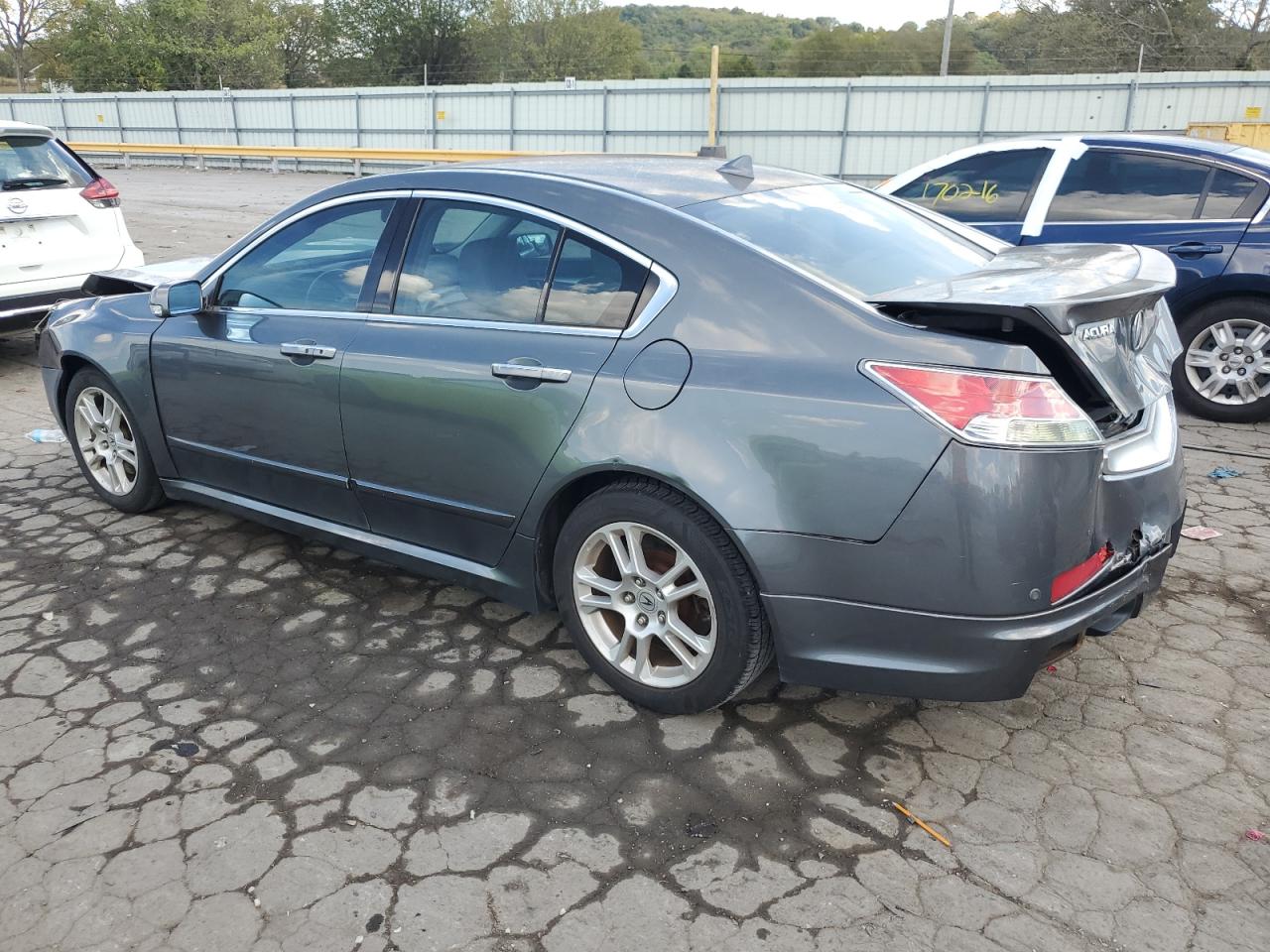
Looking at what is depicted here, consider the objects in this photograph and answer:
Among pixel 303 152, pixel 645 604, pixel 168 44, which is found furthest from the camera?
pixel 168 44

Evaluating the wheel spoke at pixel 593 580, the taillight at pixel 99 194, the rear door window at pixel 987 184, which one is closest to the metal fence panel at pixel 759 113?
the rear door window at pixel 987 184

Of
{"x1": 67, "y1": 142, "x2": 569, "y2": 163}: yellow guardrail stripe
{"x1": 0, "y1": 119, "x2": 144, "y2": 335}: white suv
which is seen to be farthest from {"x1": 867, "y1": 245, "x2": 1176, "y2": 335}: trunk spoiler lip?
{"x1": 67, "y1": 142, "x2": 569, "y2": 163}: yellow guardrail stripe

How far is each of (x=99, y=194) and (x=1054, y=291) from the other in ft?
24.5

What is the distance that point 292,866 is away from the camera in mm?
2566

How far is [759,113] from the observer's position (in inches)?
940

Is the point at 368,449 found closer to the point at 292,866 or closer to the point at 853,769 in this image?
the point at 292,866

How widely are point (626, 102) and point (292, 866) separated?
24.8 metres

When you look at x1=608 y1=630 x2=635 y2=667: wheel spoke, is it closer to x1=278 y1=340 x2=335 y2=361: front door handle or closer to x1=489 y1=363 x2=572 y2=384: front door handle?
x1=489 y1=363 x2=572 y2=384: front door handle

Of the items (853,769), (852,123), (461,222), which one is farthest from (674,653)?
(852,123)

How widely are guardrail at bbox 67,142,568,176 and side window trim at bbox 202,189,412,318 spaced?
19.4 metres

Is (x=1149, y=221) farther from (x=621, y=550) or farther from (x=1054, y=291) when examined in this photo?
(x=621, y=550)

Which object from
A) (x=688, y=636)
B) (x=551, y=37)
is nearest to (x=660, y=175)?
(x=688, y=636)

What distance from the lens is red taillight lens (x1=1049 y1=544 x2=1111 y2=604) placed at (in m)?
2.59

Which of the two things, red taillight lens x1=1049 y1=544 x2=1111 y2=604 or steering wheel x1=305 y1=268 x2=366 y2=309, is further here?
steering wheel x1=305 y1=268 x2=366 y2=309
